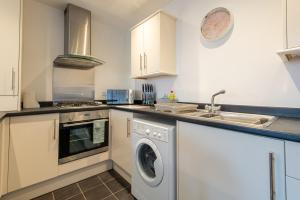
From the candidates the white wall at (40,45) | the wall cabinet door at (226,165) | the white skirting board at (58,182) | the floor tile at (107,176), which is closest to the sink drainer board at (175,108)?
the wall cabinet door at (226,165)

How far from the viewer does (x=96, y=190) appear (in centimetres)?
169

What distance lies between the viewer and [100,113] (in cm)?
204

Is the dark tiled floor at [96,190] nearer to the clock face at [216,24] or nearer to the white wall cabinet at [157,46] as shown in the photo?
the white wall cabinet at [157,46]

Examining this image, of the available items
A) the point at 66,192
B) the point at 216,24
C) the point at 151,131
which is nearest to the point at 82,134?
the point at 66,192

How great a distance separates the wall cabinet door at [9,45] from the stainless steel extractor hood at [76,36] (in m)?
0.54

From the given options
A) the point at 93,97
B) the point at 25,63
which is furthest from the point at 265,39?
the point at 25,63

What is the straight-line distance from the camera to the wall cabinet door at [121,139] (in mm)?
1734

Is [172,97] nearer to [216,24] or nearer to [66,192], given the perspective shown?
[216,24]

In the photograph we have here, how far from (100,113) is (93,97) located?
0.63 m

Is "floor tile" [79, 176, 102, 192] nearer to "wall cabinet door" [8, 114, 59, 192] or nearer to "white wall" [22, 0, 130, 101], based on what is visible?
"wall cabinet door" [8, 114, 59, 192]

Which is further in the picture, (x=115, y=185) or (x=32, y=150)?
(x=115, y=185)

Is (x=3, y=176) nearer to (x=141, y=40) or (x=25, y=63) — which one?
(x=25, y=63)

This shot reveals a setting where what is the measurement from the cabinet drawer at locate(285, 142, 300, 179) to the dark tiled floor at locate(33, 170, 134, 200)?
1.40m

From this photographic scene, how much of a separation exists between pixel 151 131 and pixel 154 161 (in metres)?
0.27
